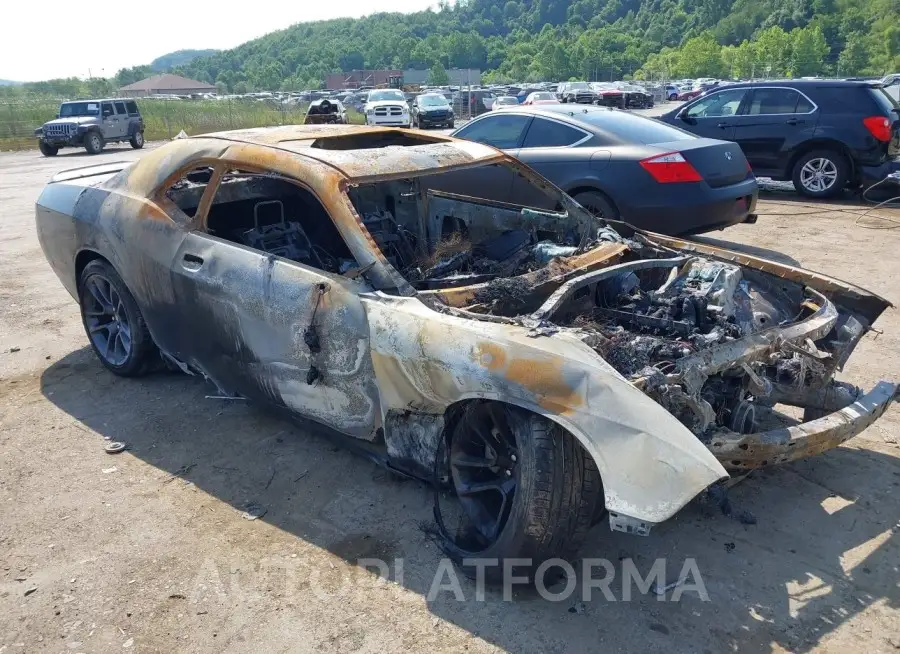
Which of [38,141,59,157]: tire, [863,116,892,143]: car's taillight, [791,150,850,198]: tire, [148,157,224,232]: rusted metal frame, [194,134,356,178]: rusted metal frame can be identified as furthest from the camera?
[38,141,59,157]: tire

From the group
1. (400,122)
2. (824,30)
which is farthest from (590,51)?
(400,122)

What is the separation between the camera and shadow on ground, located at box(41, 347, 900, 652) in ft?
8.76

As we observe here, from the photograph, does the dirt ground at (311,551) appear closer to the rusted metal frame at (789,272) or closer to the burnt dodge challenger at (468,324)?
the burnt dodge challenger at (468,324)

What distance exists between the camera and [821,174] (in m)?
10.6

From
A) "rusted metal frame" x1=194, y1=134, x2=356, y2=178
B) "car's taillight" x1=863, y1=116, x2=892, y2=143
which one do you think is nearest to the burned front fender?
"rusted metal frame" x1=194, y1=134, x2=356, y2=178

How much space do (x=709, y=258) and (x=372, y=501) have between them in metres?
2.33

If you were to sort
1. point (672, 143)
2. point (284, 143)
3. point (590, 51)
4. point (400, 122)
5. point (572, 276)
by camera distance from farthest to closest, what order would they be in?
point (590, 51), point (400, 122), point (672, 143), point (284, 143), point (572, 276)

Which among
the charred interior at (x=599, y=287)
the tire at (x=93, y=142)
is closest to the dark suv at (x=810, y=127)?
the charred interior at (x=599, y=287)

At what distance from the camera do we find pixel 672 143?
718 centimetres

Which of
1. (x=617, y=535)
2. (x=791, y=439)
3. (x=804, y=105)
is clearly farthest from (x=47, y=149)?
(x=791, y=439)

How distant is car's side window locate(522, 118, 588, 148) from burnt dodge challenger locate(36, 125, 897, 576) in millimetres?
3002

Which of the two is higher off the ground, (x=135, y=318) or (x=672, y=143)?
(x=672, y=143)

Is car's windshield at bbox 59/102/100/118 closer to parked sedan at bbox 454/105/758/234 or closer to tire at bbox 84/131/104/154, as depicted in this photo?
tire at bbox 84/131/104/154

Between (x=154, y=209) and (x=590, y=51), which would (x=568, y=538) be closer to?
(x=154, y=209)
